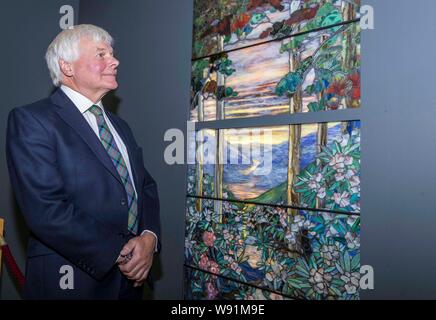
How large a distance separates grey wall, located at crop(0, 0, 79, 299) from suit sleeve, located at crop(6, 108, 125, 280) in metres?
1.60

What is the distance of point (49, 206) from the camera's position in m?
1.47

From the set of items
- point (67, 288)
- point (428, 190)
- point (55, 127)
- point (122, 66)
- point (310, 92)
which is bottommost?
point (67, 288)

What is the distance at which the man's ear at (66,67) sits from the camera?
69.5 inches

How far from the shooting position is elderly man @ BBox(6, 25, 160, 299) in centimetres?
149

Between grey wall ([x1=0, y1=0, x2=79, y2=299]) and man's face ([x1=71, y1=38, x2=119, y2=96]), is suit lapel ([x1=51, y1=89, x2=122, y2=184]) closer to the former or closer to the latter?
man's face ([x1=71, y1=38, x2=119, y2=96])

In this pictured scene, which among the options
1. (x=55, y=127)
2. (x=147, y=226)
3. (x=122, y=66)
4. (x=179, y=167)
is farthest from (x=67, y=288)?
(x=122, y=66)

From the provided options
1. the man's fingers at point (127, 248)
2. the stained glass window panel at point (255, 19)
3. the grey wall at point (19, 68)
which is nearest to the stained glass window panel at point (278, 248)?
the man's fingers at point (127, 248)

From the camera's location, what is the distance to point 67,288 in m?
1.57

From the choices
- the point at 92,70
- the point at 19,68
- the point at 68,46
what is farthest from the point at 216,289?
the point at 19,68

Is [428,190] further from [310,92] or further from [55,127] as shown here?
[55,127]

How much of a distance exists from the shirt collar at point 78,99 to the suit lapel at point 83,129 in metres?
0.06

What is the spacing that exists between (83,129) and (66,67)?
340mm

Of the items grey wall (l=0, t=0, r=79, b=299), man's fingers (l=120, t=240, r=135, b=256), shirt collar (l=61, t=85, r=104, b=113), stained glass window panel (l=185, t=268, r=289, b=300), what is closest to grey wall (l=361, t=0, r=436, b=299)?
stained glass window panel (l=185, t=268, r=289, b=300)
